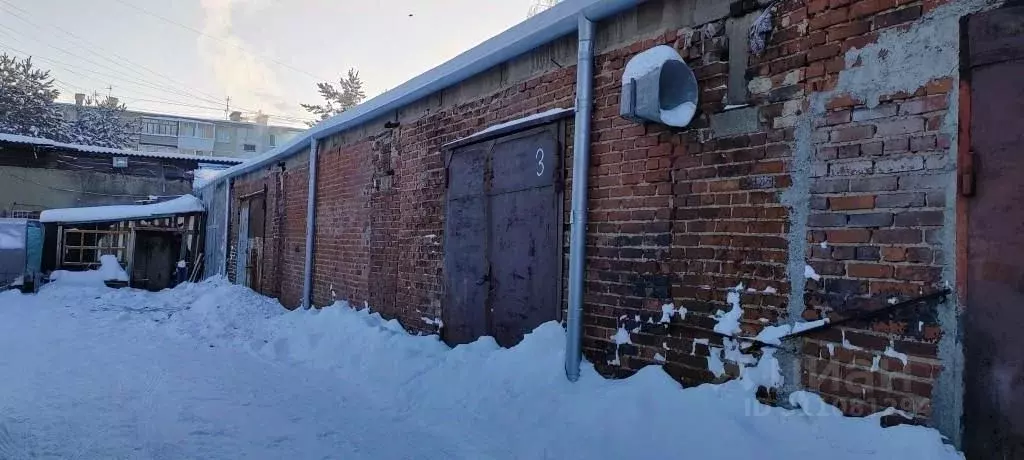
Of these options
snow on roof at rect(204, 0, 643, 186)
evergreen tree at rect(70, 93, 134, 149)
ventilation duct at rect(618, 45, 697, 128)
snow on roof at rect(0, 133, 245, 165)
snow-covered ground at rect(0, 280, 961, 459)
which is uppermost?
evergreen tree at rect(70, 93, 134, 149)

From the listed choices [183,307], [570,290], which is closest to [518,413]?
[570,290]

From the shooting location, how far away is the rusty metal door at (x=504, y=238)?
15.9 ft

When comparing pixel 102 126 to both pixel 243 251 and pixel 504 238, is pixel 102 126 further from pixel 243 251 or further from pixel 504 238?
pixel 504 238

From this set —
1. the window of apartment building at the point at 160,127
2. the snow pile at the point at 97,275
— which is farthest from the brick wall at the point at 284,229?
the window of apartment building at the point at 160,127

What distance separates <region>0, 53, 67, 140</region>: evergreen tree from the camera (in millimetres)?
32844

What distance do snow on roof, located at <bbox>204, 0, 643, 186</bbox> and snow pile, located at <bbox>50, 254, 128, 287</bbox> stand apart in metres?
9.96

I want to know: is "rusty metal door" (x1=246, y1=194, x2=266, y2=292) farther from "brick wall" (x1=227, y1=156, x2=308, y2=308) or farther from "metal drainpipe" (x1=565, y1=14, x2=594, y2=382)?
"metal drainpipe" (x1=565, y1=14, x2=594, y2=382)

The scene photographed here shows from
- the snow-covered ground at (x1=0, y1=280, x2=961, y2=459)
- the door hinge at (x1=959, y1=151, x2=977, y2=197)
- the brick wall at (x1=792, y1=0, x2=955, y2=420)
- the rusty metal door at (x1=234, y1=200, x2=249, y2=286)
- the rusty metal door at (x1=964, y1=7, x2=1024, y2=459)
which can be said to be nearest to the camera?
the rusty metal door at (x1=964, y1=7, x2=1024, y2=459)

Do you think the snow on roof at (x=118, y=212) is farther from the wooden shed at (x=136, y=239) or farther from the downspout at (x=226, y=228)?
the downspout at (x=226, y=228)

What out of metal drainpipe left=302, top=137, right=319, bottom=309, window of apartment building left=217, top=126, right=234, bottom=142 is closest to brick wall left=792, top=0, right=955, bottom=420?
metal drainpipe left=302, top=137, right=319, bottom=309

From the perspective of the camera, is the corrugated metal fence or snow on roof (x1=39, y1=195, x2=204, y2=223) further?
snow on roof (x1=39, y1=195, x2=204, y2=223)

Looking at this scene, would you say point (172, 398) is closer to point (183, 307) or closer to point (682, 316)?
point (682, 316)

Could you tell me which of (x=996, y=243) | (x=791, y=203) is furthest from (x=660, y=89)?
(x=996, y=243)

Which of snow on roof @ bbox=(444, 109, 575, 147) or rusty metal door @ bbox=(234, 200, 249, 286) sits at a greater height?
snow on roof @ bbox=(444, 109, 575, 147)
